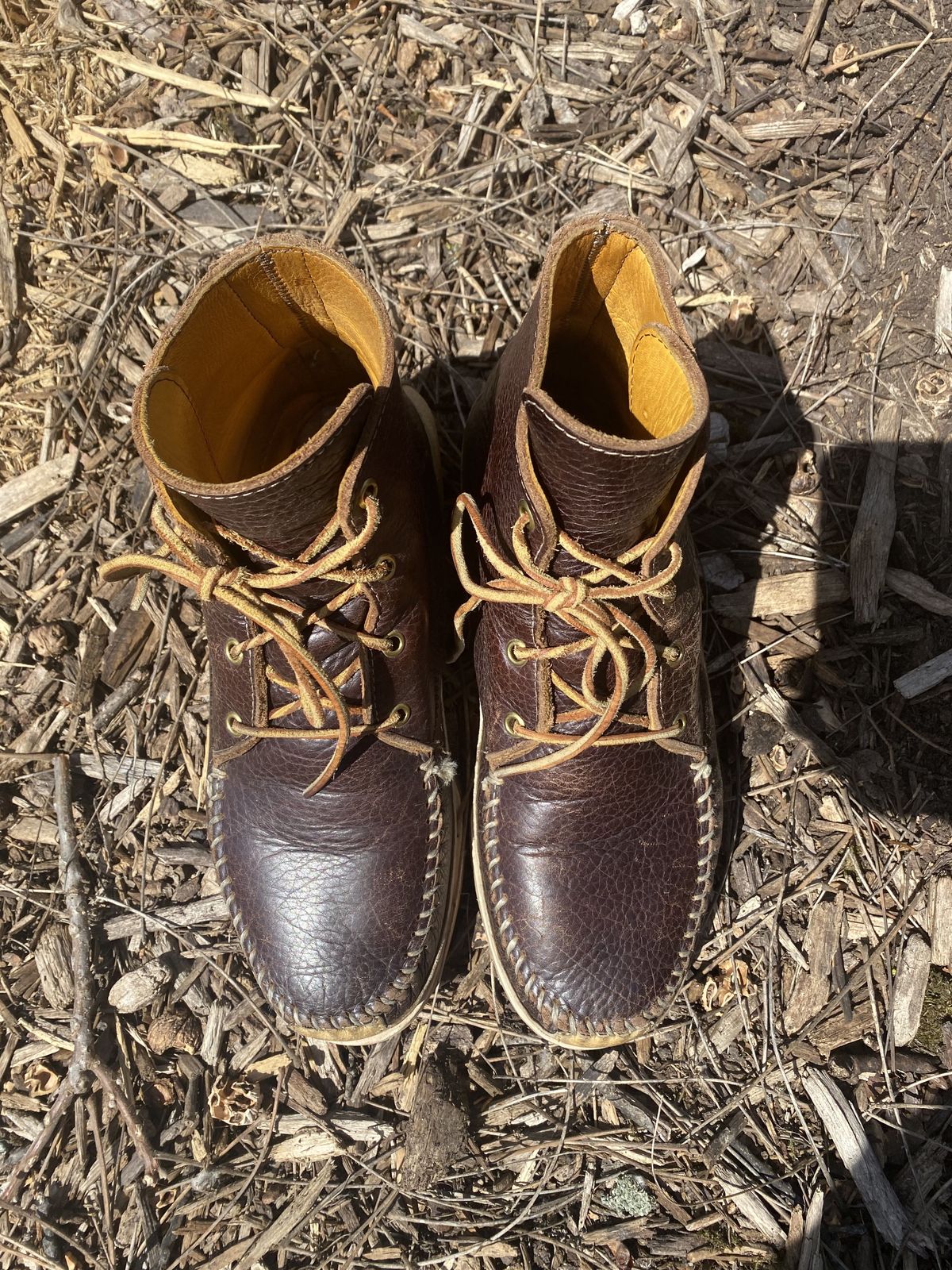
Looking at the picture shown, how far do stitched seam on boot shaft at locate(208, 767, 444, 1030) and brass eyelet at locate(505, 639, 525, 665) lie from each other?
40 cm

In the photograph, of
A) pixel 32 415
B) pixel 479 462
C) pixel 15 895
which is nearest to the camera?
pixel 479 462

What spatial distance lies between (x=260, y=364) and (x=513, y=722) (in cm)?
123

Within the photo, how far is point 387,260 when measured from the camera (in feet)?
9.62

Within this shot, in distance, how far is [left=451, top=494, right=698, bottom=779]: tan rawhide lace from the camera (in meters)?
1.99

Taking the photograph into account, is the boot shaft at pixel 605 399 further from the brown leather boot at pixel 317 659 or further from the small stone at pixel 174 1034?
the small stone at pixel 174 1034

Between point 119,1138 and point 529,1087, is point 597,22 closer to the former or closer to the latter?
point 529,1087

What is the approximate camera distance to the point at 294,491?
176 centimetres

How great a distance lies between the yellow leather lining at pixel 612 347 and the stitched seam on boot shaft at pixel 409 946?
115cm

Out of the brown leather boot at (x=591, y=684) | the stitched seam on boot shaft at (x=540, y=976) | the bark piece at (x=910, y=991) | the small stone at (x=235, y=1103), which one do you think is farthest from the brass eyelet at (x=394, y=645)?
the bark piece at (x=910, y=991)

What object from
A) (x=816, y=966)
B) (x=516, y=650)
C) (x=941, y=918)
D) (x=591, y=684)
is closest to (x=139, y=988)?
(x=516, y=650)

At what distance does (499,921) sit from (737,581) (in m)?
1.35

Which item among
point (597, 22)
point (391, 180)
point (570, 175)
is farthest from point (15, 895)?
point (597, 22)

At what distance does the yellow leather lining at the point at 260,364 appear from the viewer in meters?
1.97

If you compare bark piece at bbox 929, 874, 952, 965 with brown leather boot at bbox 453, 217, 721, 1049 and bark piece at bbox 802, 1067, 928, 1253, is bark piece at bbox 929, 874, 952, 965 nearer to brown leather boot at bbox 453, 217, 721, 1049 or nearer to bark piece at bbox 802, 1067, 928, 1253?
bark piece at bbox 802, 1067, 928, 1253
